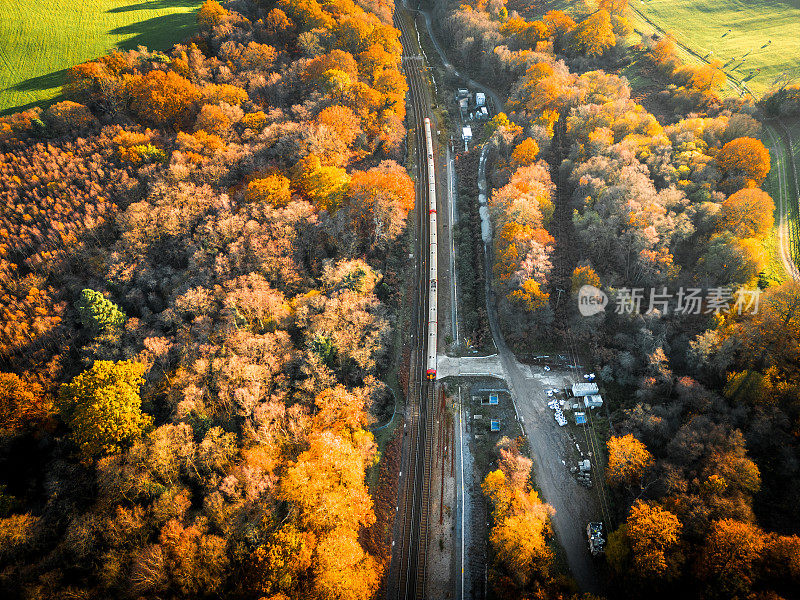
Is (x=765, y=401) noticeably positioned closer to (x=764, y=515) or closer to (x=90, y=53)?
(x=764, y=515)

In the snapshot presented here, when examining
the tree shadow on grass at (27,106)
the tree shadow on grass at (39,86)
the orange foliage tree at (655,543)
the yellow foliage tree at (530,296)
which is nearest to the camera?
the orange foliage tree at (655,543)

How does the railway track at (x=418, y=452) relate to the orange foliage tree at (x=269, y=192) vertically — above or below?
below

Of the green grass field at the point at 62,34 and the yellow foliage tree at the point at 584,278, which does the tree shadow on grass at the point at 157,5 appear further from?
the yellow foliage tree at the point at 584,278

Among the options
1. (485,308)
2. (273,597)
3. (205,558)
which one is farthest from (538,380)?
(205,558)

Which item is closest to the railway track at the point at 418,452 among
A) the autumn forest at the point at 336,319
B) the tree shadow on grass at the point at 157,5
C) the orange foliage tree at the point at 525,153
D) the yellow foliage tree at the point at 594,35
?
the autumn forest at the point at 336,319

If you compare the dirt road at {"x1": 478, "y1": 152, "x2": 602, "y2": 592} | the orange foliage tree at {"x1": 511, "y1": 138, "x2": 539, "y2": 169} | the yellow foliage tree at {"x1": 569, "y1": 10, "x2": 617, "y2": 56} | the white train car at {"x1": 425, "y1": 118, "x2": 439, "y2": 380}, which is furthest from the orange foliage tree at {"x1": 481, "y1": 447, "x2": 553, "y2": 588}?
the yellow foliage tree at {"x1": 569, "y1": 10, "x2": 617, "y2": 56}

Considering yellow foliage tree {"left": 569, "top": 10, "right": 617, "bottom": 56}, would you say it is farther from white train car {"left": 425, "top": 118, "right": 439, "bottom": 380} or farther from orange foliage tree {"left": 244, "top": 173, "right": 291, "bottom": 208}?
orange foliage tree {"left": 244, "top": 173, "right": 291, "bottom": 208}

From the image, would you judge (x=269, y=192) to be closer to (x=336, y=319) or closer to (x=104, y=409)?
(x=336, y=319)

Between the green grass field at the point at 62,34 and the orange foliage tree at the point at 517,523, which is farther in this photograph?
the green grass field at the point at 62,34
